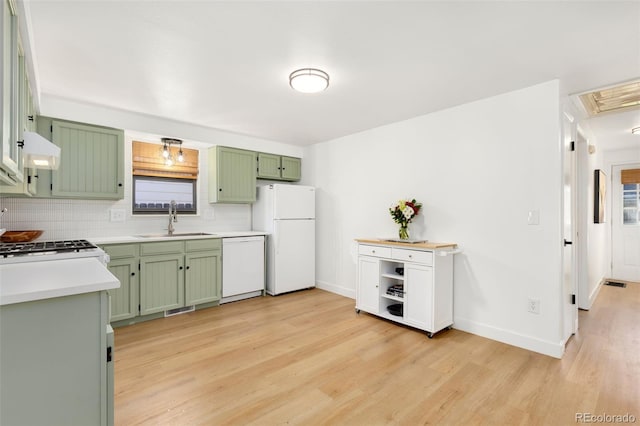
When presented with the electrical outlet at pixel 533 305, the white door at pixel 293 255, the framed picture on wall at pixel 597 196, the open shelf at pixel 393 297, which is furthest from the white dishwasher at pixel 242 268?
the framed picture on wall at pixel 597 196

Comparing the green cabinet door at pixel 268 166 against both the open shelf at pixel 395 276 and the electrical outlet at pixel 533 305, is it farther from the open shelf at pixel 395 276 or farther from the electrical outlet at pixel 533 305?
the electrical outlet at pixel 533 305

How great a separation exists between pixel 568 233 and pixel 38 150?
421 centimetres

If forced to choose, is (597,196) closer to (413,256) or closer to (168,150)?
→ (413,256)

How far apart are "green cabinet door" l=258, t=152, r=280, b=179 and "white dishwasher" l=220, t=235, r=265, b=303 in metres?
0.99

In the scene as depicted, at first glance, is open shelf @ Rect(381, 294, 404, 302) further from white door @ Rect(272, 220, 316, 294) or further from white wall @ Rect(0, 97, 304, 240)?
white wall @ Rect(0, 97, 304, 240)

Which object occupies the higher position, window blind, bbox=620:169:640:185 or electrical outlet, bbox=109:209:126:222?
window blind, bbox=620:169:640:185

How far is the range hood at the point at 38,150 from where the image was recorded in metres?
1.81

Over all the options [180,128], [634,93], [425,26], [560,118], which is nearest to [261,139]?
[180,128]

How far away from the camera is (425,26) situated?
186cm

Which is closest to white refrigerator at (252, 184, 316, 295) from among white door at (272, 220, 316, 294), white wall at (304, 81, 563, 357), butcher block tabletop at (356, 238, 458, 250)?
white door at (272, 220, 316, 294)

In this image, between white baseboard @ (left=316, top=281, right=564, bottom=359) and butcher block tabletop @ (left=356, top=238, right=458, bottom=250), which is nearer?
white baseboard @ (left=316, top=281, right=564, bottom=359)

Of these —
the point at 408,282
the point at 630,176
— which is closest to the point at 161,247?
the point at 408,282

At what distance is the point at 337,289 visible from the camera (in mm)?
4500

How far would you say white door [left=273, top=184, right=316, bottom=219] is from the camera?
4.35 m
